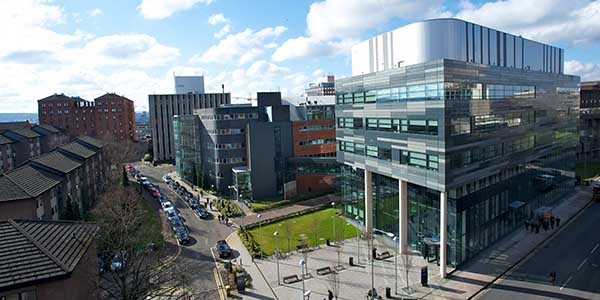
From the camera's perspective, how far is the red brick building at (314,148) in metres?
61.2

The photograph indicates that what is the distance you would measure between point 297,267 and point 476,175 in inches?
681

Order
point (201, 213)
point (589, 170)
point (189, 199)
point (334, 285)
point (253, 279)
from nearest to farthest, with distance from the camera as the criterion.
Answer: point (334, 285)
point (253, 279)
point (201, 213)
point (189, 199)
point (589, 170)

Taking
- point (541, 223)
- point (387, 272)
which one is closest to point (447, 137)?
point (387, 272)

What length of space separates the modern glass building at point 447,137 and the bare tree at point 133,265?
66.8 ft

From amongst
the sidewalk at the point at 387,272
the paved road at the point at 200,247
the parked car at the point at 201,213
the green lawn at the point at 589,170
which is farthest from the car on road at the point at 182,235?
the green lawn at the point at 589,170

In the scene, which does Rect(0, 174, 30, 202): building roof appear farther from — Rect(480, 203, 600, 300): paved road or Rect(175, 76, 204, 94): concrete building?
Rect(175, 76, 204, 94): concrete building

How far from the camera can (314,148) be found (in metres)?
64.6

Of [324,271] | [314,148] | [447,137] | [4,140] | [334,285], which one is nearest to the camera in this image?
[334,285]

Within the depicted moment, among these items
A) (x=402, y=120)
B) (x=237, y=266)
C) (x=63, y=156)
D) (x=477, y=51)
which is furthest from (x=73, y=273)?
(x=63, y=156)

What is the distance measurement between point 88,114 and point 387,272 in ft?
398

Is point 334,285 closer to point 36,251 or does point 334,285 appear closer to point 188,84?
point 36,251

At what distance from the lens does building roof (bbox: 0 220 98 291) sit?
54.3 ft

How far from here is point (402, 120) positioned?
33.6 metres

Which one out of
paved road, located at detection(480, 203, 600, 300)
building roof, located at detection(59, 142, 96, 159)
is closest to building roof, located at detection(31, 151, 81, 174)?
building roof, located at detection(59, 142, 96, 159)
